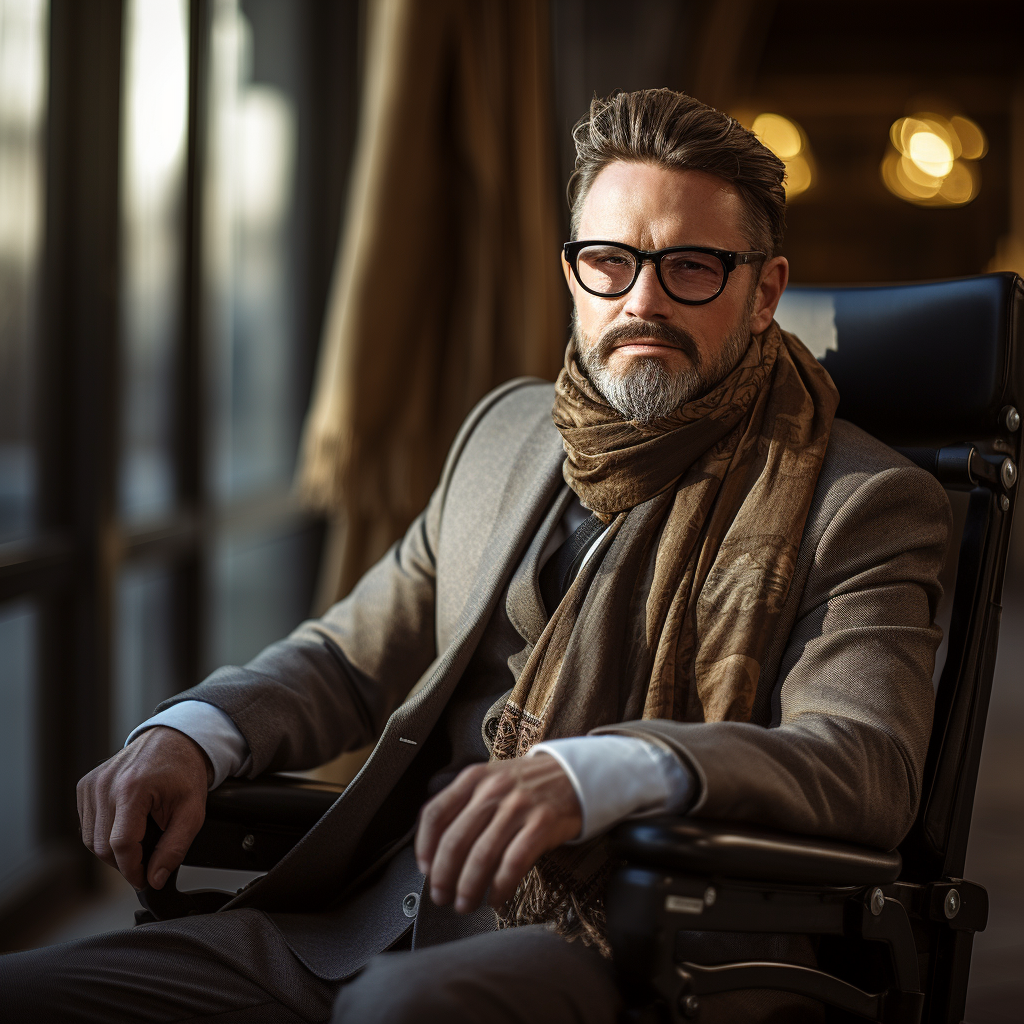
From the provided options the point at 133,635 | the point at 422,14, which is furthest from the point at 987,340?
the point at 133,635

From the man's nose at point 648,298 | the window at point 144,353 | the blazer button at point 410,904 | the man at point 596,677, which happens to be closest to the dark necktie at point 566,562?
the man at point 596,677

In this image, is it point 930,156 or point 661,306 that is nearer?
point 661,306

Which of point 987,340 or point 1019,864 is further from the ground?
point 987,340

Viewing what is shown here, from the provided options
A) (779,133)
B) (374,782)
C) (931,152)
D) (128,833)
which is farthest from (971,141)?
(128,833)

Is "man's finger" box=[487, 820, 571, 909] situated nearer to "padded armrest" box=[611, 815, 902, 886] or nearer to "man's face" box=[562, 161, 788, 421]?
"padded armrest" box=[611, 815, 902, 886]

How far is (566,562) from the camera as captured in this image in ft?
4.28

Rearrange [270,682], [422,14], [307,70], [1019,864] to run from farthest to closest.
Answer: [307,70]
[1019,864]
[422,14]
[270,682]

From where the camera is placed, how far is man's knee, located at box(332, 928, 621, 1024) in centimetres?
86

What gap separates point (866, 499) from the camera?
1.15m

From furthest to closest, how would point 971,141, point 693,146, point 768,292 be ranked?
point 971,141 → point 768,292 → point 693,146

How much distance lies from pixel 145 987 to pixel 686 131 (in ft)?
3.53

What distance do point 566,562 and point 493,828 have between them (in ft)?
1.59

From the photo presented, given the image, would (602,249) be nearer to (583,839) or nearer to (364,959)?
(583,839)

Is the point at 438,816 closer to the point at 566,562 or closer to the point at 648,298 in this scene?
the point at 566,562
